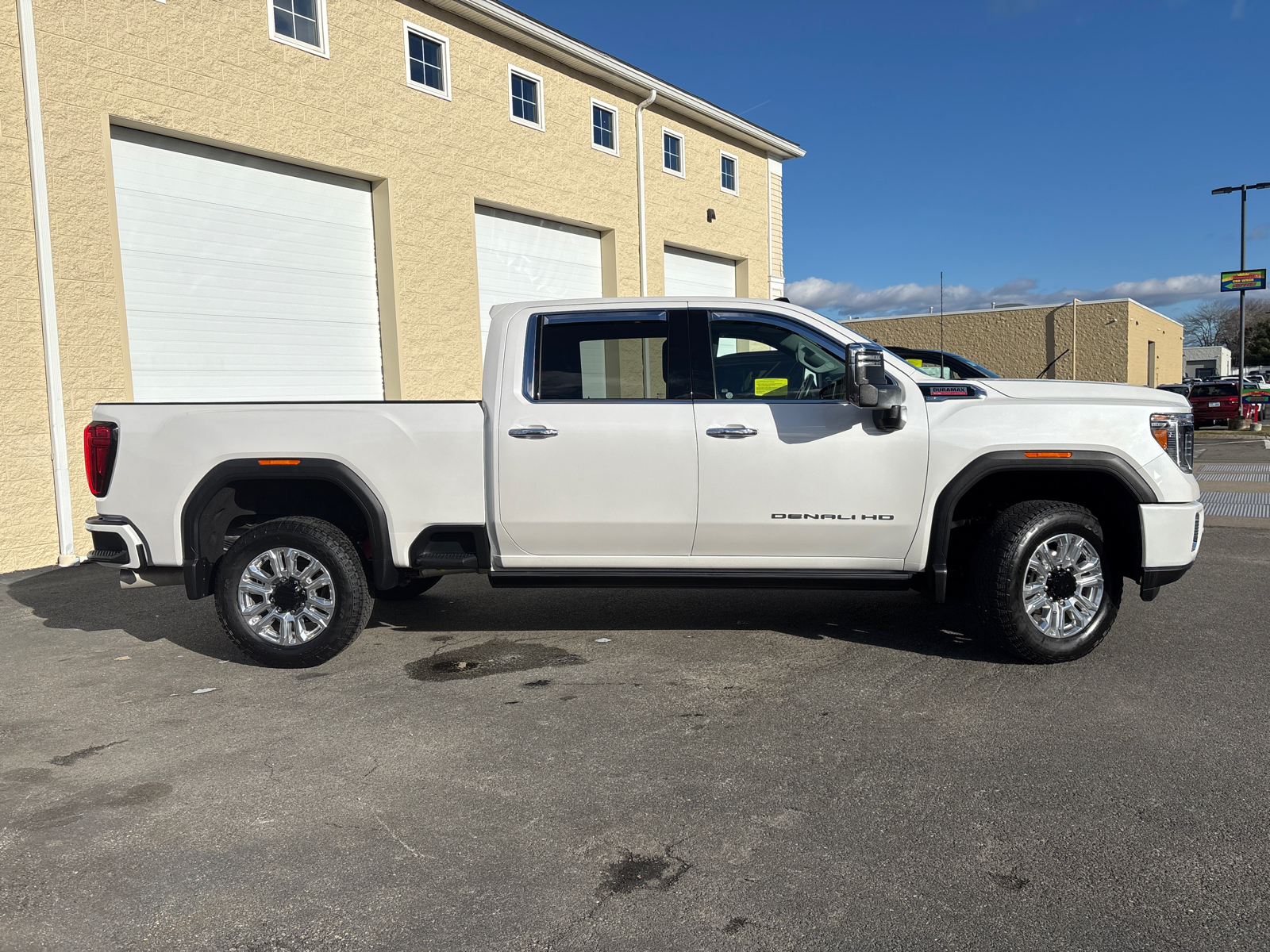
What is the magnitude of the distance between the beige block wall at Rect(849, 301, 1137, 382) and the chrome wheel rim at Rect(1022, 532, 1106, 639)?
35.2m

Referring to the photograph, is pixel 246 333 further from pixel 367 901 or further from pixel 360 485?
pixel 367 901

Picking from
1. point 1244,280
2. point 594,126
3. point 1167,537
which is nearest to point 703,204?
point 594,126

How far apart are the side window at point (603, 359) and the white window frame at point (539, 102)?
31.0 feet

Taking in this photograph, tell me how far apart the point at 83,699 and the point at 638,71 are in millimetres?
13704

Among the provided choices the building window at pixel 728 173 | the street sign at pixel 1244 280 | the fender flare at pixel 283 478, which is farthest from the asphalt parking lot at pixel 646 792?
the street sign at pixel 1244 280

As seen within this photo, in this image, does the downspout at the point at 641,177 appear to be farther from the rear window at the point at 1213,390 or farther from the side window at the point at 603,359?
the rear window at the point at 1213,390

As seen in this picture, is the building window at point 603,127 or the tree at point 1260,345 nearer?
the building window at point 603,127

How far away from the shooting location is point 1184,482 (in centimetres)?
493

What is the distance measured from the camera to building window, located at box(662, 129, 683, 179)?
16719 millimetres

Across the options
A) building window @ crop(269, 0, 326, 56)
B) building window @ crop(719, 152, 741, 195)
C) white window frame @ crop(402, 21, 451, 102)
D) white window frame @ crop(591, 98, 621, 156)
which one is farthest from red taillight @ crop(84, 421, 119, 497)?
building window @ crop(719, 152, 741, 195)

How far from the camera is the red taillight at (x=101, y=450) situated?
514 cm

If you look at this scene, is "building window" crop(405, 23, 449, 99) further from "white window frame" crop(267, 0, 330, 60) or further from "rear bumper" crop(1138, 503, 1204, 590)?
"rear bumper" crop(1138, 503, 1204, 590)

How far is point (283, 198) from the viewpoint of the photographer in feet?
35.6

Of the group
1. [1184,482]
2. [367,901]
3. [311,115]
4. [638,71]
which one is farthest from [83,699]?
[638,71]
